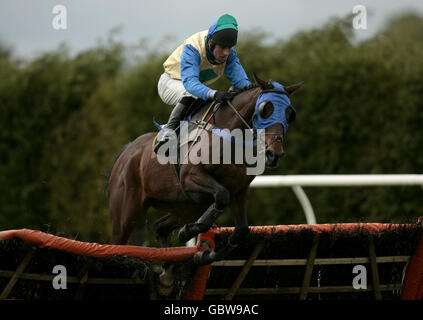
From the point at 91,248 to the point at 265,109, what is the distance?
1369 millimetres

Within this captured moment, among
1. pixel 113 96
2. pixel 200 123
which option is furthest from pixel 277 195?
pixel 200 123

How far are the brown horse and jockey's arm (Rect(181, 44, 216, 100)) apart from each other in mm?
188

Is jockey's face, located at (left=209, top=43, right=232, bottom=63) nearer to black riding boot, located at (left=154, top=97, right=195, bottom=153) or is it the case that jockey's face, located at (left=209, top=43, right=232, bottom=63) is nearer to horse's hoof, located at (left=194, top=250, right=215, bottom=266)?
black riding boot, located at (left=154, top=97, right=195, bottom=153)

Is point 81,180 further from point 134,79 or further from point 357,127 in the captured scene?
point 357,127

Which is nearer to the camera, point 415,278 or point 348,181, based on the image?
point 415,278

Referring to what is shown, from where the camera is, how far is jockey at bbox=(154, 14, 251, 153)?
14.3ft

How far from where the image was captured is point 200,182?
430 cm

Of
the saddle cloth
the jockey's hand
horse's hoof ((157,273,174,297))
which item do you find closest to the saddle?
the saddle cloth

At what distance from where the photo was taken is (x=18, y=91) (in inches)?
345

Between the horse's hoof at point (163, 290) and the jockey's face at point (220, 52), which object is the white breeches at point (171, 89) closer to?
the jockey's face at point (220, 52)

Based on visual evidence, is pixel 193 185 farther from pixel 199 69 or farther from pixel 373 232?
pixel 373 232

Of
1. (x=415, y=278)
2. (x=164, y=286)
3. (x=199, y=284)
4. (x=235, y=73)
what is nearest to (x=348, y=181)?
(x=415, y=278)

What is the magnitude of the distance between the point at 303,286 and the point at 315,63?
13.7ft

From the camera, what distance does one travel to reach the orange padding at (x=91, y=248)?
3.57 meters
